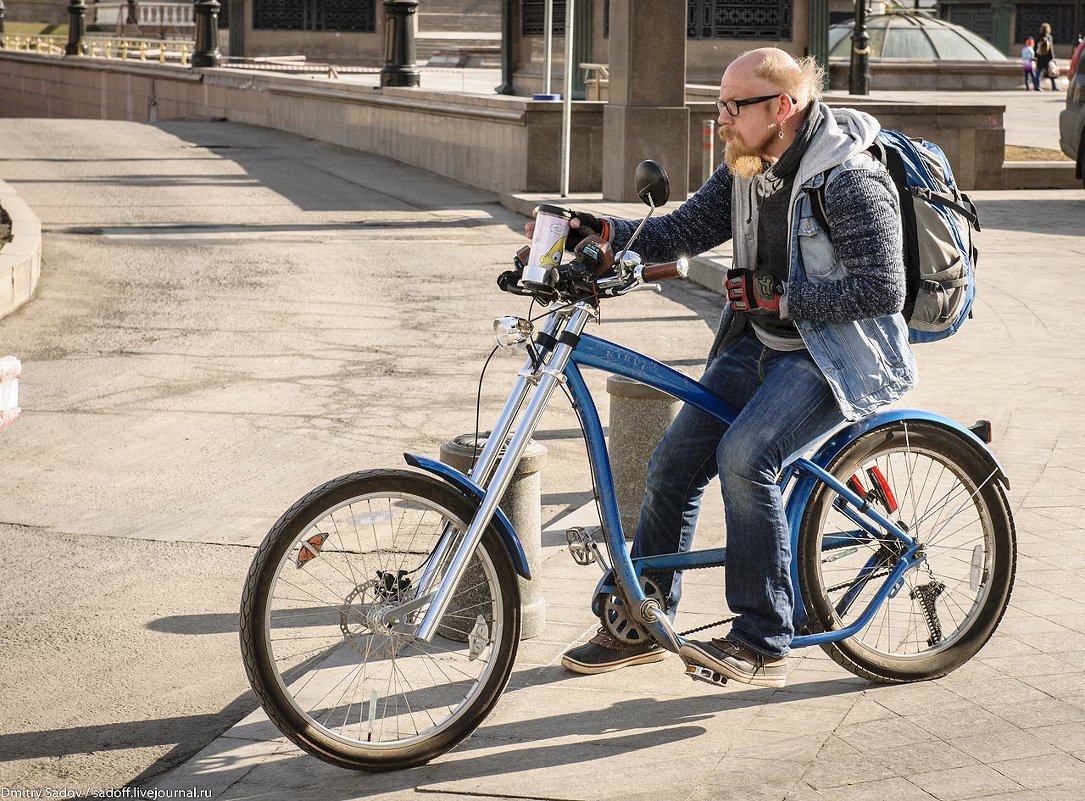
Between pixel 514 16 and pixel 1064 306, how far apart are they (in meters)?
17.1

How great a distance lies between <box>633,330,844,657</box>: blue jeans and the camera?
3.98 metres

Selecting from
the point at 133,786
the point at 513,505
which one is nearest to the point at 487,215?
the point at 513,505

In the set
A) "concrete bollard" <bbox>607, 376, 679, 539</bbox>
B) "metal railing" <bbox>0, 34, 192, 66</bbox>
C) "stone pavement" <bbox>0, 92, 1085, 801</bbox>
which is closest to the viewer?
"stone pavement" <bbox>0, 92, 1085, 801</bbox>

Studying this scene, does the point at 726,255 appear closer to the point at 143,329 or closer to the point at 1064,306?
the point at 1064,306

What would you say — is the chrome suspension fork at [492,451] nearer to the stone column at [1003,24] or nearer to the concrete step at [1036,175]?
the concrete step at [1036,175]

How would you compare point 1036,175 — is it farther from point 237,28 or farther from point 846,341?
point 237,28

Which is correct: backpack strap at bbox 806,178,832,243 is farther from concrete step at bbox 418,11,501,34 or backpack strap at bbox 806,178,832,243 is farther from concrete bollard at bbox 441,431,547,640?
concrete step at bbox 418,11,501,34

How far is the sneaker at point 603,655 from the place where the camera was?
441cm

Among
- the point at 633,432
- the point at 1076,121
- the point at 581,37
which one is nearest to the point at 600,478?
the point at 633,432

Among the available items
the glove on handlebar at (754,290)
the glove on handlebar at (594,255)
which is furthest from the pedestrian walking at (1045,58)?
the glove on handlebar at (594,255)

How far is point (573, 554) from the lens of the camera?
13.1 ft

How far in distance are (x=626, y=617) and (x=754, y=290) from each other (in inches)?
38.5

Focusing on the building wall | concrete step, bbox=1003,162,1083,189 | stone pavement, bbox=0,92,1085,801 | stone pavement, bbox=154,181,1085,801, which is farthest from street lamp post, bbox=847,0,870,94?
stone pavement, bbox=154,181,1085,801

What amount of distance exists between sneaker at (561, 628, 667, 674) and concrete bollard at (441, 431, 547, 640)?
32 centimetres
